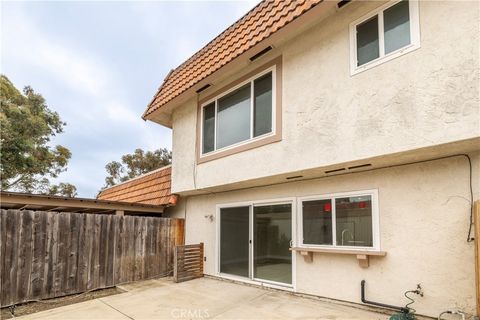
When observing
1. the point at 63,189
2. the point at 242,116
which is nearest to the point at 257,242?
the point at 242,116

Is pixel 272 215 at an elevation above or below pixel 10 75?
below

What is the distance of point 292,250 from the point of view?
20.8ft

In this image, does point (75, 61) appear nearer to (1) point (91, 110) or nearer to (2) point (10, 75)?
(2) point (10, 75)

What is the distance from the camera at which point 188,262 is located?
27.0ft

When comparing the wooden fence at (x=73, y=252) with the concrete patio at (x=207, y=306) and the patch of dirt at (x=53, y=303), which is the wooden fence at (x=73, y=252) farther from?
the concrete patio at (x=207, y=306)

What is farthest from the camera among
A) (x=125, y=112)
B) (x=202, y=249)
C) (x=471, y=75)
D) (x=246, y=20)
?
(x=125, y=112)

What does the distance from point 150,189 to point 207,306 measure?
6266 millimetres

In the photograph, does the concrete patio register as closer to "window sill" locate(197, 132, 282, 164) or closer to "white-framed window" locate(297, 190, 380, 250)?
"white-framed window" locate(297, 190, 380, 250)

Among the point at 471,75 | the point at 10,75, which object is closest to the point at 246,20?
the point at 471,75

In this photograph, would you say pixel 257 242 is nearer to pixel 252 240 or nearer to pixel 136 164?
pixel 252 240

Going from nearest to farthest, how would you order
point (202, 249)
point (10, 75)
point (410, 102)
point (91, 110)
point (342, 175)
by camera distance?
point (410, 102), point (342, 175), point (202, 249), point (10, 75), point (91, 110)

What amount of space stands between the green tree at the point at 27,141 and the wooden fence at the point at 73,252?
10.7 m

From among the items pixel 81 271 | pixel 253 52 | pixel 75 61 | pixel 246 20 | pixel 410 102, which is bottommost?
pixel 81 271

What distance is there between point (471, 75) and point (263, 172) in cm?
390
